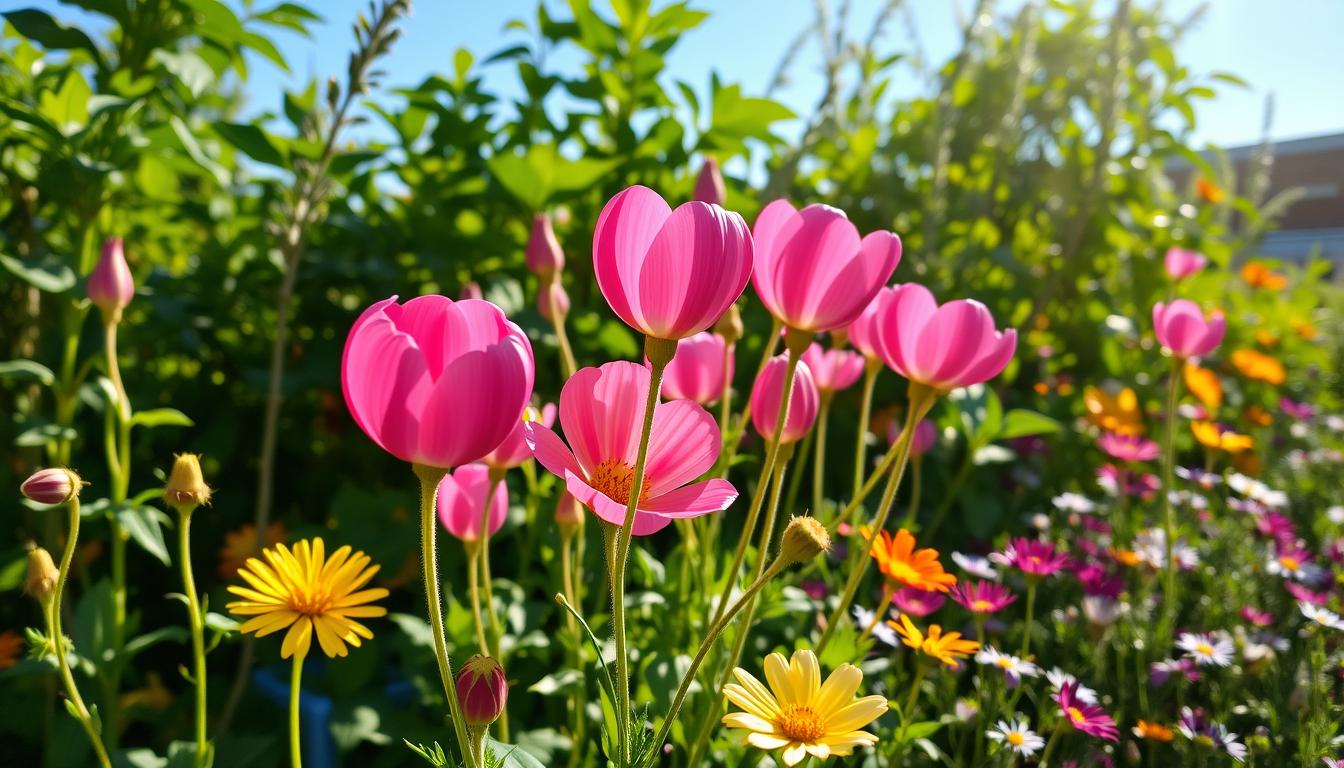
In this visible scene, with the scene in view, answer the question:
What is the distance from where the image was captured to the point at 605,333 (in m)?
1.33

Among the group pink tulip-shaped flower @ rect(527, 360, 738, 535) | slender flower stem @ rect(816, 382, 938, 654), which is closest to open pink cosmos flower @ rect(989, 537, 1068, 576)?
slender flower stem @ rect(816, 382, 938, 654)

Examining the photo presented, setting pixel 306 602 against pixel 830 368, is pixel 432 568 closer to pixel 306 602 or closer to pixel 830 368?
pixel 306 602

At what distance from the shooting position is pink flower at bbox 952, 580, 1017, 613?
85cm

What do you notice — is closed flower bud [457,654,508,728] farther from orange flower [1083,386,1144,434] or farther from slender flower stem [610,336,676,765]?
orange flower [1083,386,1144,434]

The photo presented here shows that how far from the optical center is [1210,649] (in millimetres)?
1031

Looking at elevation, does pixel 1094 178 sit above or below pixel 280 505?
above

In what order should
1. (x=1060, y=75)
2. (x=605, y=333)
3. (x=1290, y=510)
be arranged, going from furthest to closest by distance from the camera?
(x=1060, y=75) < (x=1290, y=510) < (x=605, y=333)

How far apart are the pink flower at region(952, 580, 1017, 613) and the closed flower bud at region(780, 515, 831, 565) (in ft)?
1.51

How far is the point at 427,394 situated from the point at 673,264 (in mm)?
152

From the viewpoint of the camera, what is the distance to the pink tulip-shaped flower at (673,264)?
43 cm

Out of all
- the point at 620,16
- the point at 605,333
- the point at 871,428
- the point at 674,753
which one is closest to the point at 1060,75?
the point at 871,428

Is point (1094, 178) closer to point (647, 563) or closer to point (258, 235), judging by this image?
point (647, 563)

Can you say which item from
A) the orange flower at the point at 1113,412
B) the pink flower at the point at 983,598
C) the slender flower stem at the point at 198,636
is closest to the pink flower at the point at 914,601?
the pink flower at the point at 983,598

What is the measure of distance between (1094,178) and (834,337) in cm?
147
